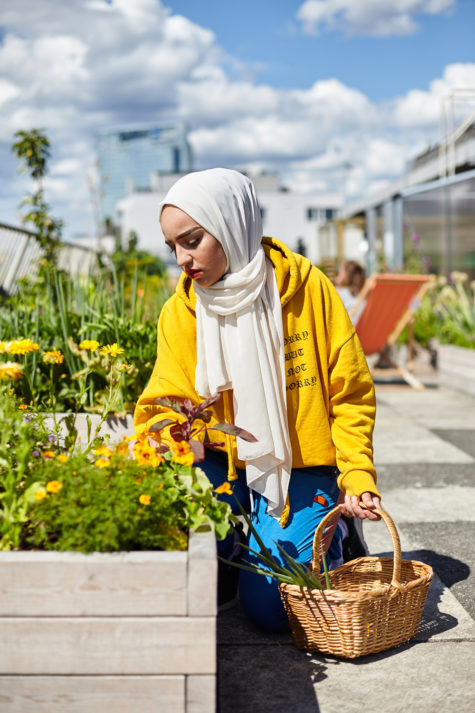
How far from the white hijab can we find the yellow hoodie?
6cm

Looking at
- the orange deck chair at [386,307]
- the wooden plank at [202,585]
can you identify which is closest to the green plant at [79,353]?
the wooden plank at [202,585]

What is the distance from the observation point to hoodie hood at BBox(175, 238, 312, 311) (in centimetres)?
236

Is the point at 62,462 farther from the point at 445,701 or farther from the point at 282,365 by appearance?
the point at 445,701

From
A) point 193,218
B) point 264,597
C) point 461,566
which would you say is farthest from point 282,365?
point 461,566

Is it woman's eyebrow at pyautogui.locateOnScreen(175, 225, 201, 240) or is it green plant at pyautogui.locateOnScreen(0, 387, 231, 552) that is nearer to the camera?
→ green plant at pyautogui.locateOnScreen(0, 387, 231, 552)

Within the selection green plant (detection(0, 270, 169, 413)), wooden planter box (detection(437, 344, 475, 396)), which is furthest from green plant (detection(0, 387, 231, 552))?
wooden planter box (detection(437, 344, 475, 396))

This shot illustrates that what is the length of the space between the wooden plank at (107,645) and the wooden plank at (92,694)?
21mm

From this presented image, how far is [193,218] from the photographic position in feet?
7.29

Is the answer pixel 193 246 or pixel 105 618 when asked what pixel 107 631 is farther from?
pixel 193 246

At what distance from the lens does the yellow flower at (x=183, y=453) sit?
1935mm

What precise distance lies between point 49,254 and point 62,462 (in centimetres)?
543

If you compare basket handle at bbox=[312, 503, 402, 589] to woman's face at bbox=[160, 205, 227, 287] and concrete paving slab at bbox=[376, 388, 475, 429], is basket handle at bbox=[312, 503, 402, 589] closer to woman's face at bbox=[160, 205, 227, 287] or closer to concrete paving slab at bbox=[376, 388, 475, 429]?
woman's face at bbox=[160, 205, 227, 287]

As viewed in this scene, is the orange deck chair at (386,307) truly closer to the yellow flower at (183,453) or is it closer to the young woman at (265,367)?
the young woman at (265,367)

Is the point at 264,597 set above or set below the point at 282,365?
below
